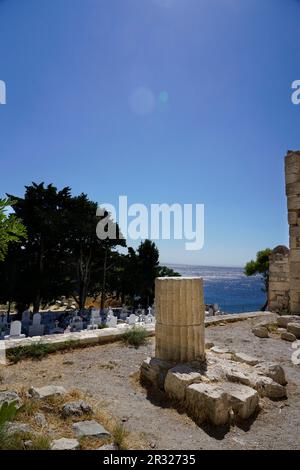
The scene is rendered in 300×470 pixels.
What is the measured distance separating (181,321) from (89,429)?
2809mm

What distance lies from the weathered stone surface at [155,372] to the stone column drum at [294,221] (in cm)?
710

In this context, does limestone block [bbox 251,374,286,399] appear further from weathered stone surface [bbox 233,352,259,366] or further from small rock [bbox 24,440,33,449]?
small rock [bbox 24,440,33,449]

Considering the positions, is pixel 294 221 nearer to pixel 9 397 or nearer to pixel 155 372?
pixel 155 372

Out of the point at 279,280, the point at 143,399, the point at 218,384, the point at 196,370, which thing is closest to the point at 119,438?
the point at 143,399

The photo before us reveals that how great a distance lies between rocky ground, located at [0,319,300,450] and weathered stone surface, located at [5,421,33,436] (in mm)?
992

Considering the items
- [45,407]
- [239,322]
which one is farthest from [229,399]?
[239,322]

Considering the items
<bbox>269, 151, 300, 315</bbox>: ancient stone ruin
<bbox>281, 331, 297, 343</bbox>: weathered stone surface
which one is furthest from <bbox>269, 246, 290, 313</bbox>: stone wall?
<bbox>281, 331, 297, 343</bbox>: weathered stone surface

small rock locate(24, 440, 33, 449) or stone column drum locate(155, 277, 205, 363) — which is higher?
stone column drum locate(155, 277, 205, 363)

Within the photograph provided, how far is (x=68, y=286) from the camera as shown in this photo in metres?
24.9

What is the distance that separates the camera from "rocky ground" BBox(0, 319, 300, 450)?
145 inches

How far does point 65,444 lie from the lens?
3113 mm

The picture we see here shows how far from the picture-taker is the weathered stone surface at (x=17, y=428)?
3.19 metres

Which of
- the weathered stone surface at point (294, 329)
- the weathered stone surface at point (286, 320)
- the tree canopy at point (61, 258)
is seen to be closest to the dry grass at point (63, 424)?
the weathered stone surface at point (294, 329)

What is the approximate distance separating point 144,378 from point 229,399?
172 cm
